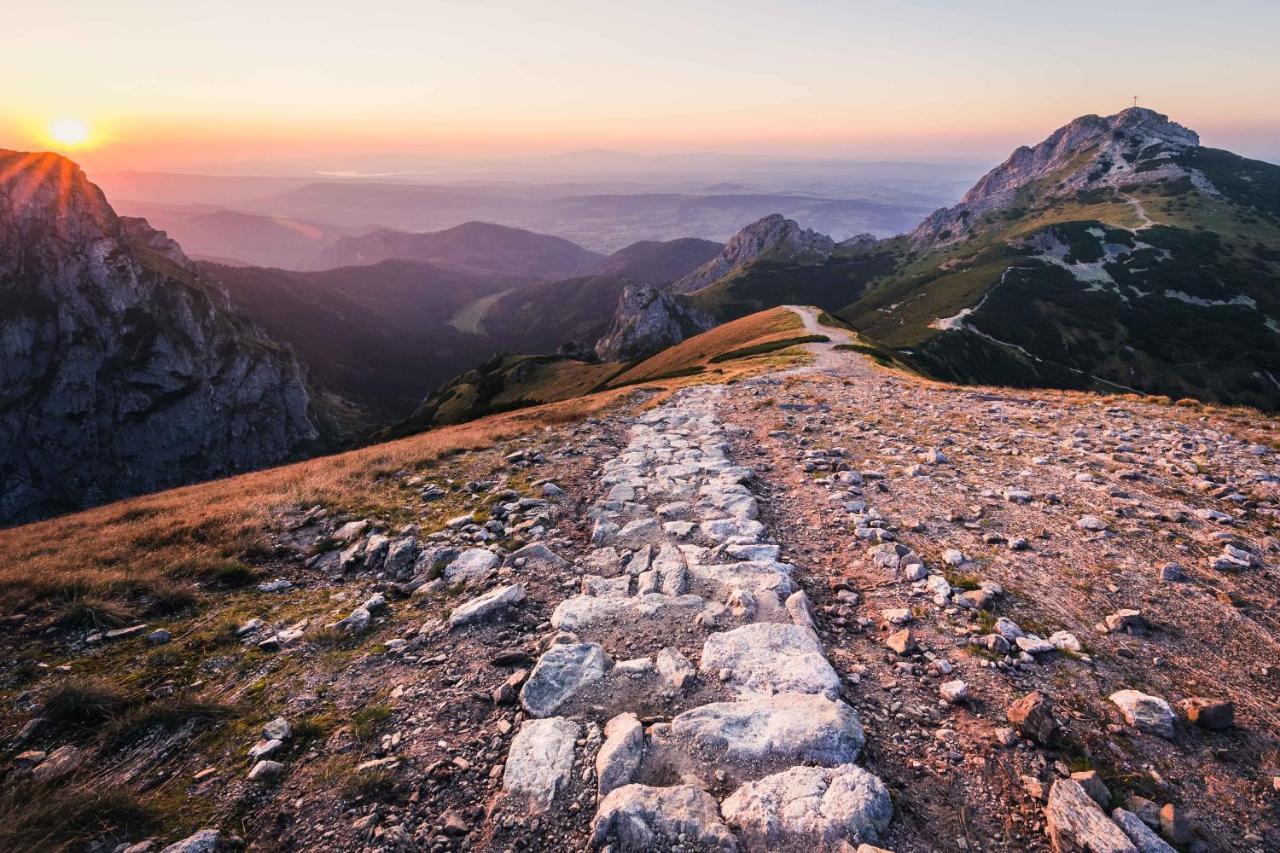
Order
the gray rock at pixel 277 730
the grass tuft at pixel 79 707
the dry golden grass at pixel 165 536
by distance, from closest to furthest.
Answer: the gray rock at pixel 277 730
the grass tuft at pixel 79 707
the dry golden grass at pixel 165 536

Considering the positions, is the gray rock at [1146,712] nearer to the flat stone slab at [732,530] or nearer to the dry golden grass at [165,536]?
the flat stone slab at [732,530]

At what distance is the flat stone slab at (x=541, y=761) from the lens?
5.11 m

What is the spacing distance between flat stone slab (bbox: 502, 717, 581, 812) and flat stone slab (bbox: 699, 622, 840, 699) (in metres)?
1.91

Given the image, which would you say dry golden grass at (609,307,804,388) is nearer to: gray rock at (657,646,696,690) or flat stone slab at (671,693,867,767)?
gray rock at (657,646,696,690)

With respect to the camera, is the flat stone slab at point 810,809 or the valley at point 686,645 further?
the valley at point 686,645

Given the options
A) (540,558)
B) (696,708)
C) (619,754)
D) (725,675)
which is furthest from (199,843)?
(540,558)

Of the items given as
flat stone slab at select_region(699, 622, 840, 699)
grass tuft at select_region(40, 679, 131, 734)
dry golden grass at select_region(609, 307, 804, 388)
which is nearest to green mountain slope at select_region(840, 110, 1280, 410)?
dry golden grass at select_region(609, 307, 804, 388)

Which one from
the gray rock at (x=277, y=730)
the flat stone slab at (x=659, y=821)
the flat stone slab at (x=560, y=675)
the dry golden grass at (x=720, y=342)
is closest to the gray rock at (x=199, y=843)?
the gray rock at (x=277, y=730)

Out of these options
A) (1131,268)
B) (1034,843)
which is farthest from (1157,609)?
(1131,268)

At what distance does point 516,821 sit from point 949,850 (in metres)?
3.76

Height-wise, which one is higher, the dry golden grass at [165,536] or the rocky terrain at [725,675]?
the rocky terrain at [725,675]

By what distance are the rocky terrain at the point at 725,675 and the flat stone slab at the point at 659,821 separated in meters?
0.03

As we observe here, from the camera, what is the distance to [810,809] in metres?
4.75

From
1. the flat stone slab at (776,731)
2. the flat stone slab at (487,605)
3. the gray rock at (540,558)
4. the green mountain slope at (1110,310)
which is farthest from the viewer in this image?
the green mountain slope at (1110,310)
